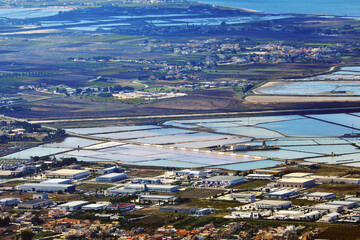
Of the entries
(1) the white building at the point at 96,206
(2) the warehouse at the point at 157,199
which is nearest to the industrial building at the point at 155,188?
(2) the warehouse at the point at 157,199

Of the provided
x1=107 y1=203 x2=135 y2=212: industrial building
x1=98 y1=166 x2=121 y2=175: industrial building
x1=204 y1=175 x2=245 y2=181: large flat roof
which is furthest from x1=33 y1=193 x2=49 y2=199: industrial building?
x1=204 y1=175 x2=245 y2=181: large flat roof

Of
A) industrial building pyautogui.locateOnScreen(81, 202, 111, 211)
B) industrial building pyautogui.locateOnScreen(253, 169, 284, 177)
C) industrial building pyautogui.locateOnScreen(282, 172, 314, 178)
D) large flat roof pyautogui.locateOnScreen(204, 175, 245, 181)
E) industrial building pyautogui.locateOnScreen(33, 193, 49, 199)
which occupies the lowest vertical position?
industrial building pyautogui.locateOnScreen(33, 193, 49, 199)

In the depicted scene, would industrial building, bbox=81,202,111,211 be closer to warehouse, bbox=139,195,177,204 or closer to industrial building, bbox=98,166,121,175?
warehouse, bbox=139,195,177,204

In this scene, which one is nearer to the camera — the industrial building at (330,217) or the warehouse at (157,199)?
the industrial building at (330,217)

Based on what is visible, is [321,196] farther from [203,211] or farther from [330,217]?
[203,211]

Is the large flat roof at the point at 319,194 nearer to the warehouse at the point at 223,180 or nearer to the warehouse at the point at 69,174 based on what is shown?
the warehouse at the point at 223,180

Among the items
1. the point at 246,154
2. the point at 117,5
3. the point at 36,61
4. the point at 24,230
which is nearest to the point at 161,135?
the point at 246,154

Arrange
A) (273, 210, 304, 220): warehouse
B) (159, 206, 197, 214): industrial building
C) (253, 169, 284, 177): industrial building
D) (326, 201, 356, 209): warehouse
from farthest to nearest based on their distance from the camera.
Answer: (253, 169, 284, 177): industrial building < (159, 206, 197, 214): industrial building < (326, 201, 356, 209): warehouse < (273, 210, 304, 220): warehouse
